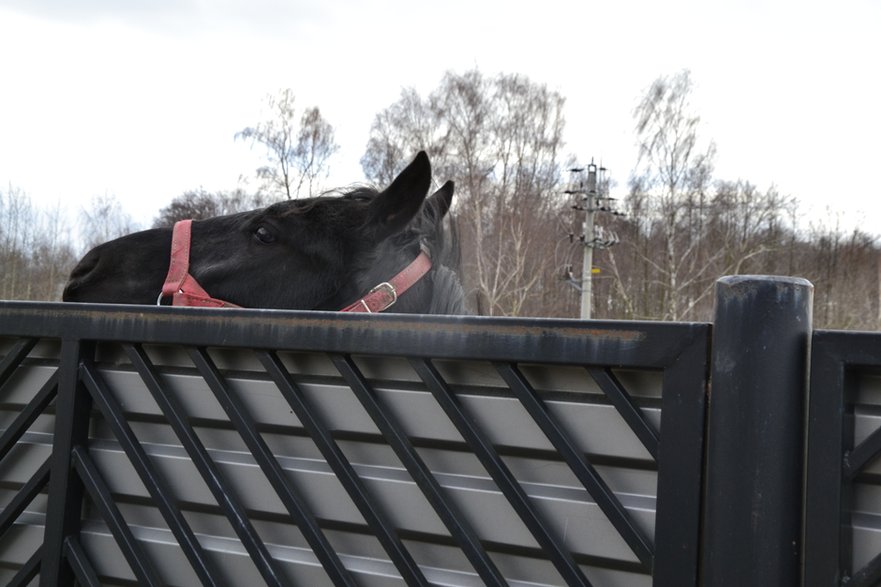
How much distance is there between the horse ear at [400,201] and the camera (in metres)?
3.11

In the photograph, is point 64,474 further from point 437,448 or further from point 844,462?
point 844,462

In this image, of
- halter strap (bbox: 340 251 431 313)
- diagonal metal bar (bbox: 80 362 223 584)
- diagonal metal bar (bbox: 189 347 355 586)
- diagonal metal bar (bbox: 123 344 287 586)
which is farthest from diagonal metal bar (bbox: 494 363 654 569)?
halter strap (bbox: 340 251 431 313)

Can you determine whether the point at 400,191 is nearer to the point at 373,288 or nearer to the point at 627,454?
the point at 373,288

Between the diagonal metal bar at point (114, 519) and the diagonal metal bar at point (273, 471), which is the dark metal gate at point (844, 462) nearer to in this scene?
the diagonal metal bar at point (273, 471)

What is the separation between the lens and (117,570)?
1688 millimetres

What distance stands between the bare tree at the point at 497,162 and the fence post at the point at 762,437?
97.4ft

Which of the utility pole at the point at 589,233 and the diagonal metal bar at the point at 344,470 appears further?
the utility pole at the point at 589,233

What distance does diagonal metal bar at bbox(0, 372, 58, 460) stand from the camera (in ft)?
5.73

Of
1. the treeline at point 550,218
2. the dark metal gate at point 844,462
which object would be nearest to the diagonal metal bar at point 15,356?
the dark metal gate at point 844,462

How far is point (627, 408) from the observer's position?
3.94 ft

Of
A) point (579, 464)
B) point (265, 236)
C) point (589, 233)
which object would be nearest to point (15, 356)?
point (579, 464)

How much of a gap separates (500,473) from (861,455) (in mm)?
547

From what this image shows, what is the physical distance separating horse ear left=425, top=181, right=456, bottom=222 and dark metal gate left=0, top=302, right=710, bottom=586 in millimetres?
2067

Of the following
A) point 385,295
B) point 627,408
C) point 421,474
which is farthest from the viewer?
point 385,295
